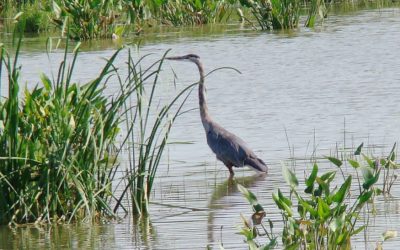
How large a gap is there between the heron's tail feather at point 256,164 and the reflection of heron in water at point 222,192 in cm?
5

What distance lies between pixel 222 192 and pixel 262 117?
3101 mm

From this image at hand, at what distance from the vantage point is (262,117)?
10828 mm

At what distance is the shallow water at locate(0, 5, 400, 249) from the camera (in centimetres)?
630

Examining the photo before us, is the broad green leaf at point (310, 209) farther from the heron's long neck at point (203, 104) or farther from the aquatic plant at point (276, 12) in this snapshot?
the aquatic plant at point (276, 12)

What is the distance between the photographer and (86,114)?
252 inches

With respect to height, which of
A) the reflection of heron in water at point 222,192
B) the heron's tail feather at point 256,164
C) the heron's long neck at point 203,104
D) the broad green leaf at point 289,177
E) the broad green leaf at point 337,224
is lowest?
the reflection of heron in water at point 222,192

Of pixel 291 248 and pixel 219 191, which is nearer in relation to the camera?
pixel 291 248

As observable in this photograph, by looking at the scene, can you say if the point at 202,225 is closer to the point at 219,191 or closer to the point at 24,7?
the point at 219,191

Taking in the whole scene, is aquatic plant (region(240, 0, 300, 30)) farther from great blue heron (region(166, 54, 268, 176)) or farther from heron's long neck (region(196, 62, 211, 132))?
great blue heron (region(166, 54, 268, 176))

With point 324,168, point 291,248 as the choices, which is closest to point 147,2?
point 324,168

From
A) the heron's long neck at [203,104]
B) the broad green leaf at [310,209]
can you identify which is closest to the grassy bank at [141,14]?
the heron's long neck at [203,104]

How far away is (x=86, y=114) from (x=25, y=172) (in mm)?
479

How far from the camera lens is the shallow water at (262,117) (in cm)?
630

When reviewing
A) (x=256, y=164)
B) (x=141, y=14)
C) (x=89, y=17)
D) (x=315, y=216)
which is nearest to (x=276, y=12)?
(x=141, y=14)
